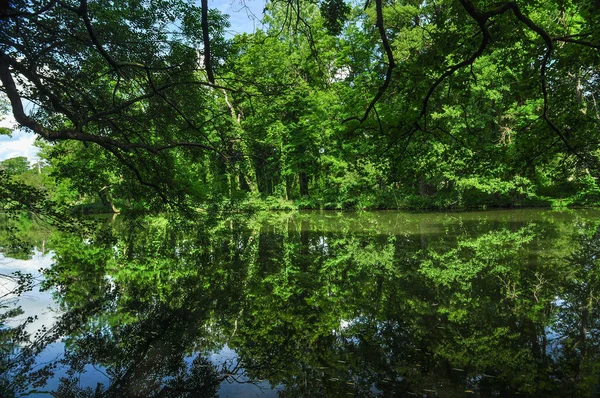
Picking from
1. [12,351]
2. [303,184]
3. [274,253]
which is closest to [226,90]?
[12,351]

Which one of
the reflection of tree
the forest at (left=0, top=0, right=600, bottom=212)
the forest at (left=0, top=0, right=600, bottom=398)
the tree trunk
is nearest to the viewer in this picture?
the reflection of tree

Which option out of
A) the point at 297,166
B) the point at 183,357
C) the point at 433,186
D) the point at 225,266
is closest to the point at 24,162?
the point at 297,166

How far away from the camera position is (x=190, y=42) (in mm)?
7340

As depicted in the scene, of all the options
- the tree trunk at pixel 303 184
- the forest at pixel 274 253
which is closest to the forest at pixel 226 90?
the forest at pixel 274 253

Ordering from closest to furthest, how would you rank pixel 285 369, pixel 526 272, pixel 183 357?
pixel 285 369 < pixel 183 357 < pixel 526 272

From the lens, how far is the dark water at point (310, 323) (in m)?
4.32

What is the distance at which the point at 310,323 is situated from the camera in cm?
624

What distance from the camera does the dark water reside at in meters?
4.32

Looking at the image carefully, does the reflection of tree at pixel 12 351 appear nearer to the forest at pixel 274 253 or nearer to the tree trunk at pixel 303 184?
the forest at pixel 274 253

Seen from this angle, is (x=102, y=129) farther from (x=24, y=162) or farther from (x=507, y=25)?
(x=24, y=162)

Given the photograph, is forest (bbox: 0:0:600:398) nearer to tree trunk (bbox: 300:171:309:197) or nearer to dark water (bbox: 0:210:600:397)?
dark water (bbox: 0:210:600:397)

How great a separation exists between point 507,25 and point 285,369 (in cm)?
518

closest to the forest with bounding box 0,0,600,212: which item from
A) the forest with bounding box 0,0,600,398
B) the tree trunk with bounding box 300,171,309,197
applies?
the forest with bounding box 0,0,600,398

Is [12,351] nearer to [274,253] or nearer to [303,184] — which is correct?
[274,253]
